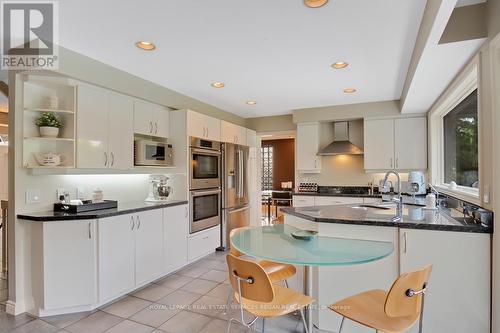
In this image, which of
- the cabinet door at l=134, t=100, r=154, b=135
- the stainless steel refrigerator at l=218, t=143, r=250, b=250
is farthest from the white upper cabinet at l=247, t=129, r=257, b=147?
the cabinet door at l=134, t=100, r=154, b=135

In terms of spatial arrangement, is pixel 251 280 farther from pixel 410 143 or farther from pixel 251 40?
pixel 410 143

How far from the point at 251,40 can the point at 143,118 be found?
180 centimetres

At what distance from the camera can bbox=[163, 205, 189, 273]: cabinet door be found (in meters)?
3.40

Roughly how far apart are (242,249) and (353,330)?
116 cm

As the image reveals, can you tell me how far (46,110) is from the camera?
254 cm

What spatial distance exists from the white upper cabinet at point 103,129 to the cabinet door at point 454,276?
9.50 ft

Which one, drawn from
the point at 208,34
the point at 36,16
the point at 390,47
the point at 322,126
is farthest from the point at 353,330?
the point at 322,126

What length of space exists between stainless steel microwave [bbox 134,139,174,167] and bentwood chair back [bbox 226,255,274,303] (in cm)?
226

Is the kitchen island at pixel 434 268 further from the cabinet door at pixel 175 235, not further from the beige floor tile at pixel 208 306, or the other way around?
the cabinet door at pixel 175 235

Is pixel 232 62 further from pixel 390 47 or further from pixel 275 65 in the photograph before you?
pixel 390 47

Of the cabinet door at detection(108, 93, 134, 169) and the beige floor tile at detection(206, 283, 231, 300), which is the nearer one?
the beige floor tile at detection(206, 283, 231, 300)

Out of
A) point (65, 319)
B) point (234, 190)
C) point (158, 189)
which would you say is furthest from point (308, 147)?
point (65, 319)

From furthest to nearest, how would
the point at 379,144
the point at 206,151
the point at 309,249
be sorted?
the point at 379,144 → the point at 206,151 → the point at 309,249

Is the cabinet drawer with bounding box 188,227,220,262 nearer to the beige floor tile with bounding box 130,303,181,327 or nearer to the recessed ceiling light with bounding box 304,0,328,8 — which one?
the beige floor tile with bounding box 130,303,181,327
